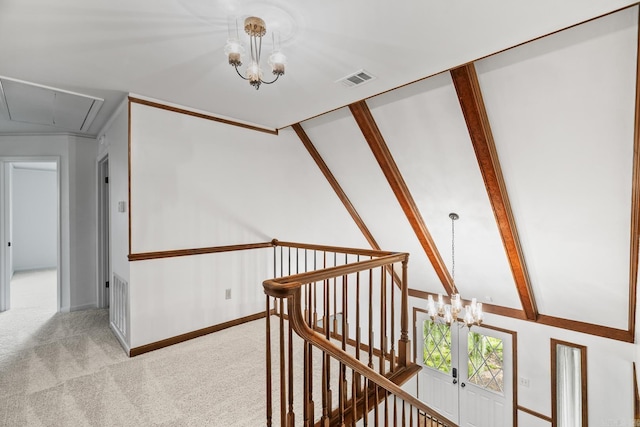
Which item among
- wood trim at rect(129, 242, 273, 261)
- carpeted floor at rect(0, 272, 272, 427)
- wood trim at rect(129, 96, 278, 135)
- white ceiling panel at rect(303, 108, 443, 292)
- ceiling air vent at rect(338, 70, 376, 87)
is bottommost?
carpeted floor at rect(0, 272, 272, 427)

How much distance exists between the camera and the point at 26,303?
475 centimetres

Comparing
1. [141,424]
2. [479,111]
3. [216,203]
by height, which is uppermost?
[479,111]

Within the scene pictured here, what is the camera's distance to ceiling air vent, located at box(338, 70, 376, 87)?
2745mm

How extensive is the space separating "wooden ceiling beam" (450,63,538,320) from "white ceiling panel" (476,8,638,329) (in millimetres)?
95

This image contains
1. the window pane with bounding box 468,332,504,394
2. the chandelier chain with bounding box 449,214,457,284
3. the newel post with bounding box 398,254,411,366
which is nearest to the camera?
the newel post with bounding box 398,254,411,366

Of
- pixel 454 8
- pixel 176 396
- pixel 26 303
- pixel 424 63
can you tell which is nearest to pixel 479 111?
pixel 424 63

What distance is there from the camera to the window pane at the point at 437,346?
5770mm

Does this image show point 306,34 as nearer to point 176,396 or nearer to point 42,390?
point 176,396

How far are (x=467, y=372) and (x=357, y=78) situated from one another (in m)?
5.41

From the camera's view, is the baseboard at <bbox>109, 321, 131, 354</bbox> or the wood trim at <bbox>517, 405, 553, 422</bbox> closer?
the baseboard at <bbox>109, 321, 131, 354</bbox>

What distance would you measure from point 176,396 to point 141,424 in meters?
0.31

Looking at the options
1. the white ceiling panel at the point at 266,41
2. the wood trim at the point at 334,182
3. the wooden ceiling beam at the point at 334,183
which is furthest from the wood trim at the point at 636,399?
the white ceiling panel at the point at 266,41

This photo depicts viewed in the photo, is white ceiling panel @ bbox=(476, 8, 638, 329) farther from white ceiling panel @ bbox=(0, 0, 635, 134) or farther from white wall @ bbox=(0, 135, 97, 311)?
white wall @ bbox=(0, 135, 97, 311)

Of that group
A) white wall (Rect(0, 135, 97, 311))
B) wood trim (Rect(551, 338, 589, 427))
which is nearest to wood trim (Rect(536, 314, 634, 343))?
wood trim (Rect(551, 338, 589, 427))
